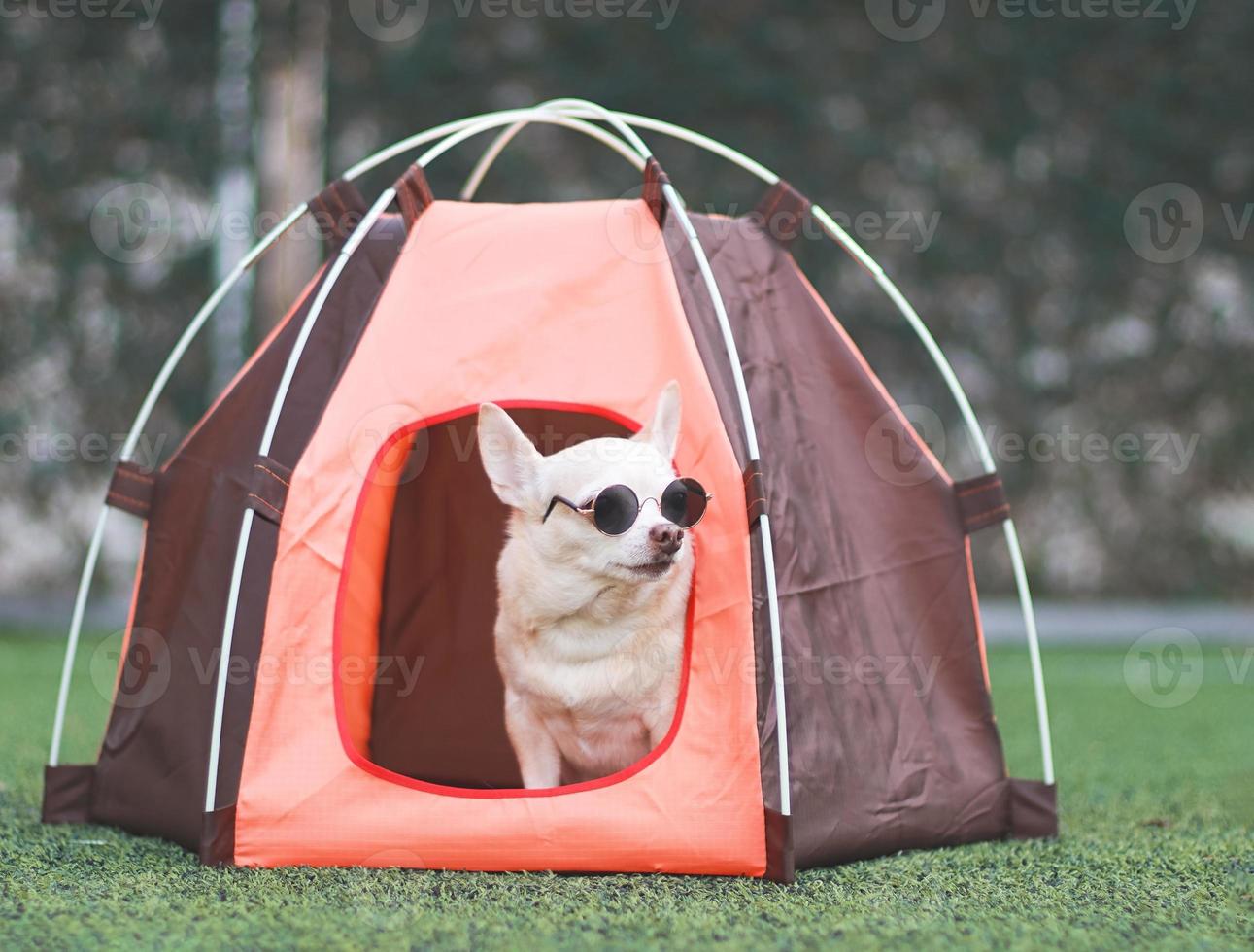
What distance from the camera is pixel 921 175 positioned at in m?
6.96

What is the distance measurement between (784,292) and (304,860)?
1.59m

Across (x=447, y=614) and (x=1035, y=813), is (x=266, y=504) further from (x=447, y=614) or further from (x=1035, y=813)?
(x=1035, y=813)

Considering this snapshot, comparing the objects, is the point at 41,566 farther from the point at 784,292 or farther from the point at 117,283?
the point at 784,292

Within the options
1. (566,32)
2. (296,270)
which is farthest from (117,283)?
(566,32)

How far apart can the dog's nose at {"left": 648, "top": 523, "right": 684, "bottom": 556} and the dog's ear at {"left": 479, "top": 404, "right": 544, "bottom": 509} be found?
0.41 m

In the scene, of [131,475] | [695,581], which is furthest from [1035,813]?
[131,475]

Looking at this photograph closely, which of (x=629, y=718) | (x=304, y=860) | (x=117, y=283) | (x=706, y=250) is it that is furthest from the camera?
(x=117, y=283)

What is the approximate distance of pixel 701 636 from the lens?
2.30 metres

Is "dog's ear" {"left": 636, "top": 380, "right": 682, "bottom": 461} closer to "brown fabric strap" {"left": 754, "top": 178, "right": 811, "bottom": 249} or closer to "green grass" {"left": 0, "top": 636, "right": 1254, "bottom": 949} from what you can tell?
"brown fabric strap" {"left": 754, "top": 178, "right": 811, "bottom": 249}

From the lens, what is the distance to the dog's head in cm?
229

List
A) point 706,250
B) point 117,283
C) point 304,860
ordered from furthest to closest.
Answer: point 117,283
point 706,250
point 304,860

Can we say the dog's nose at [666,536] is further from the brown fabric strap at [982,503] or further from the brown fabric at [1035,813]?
the brown fabric at [1035,813]

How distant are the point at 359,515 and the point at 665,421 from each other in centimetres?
67

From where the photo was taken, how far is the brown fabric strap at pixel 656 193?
2611mm
